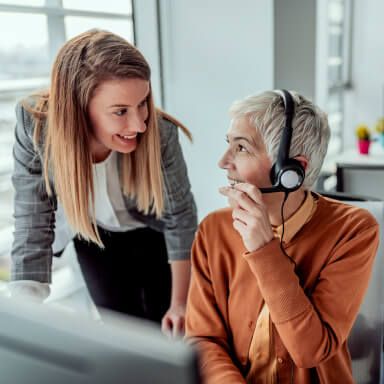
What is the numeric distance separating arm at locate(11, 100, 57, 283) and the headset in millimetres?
654

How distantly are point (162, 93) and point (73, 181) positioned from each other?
125 centimetres

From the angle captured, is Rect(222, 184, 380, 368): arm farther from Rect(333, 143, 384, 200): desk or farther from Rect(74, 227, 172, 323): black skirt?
Rect(333, 143, 384, 200): desk

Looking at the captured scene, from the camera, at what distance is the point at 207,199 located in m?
2.50

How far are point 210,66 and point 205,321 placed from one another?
1.54m

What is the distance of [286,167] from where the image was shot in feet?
3.23

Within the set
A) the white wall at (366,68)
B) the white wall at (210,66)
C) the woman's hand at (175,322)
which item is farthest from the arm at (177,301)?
the white wall at (366,68)

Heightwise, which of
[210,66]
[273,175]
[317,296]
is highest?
[210,66]

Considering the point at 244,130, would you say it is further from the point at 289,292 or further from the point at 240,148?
the point at 289,292

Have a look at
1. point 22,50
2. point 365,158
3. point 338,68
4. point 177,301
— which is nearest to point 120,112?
point 177,301

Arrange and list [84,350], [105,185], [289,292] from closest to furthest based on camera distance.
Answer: [84,350] → [289,292] → [105,185]

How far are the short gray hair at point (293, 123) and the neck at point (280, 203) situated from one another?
7cm

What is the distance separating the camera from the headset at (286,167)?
0.98 meters

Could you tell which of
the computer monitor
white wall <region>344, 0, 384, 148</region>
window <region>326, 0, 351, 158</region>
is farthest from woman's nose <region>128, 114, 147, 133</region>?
white wall <region>344, 0, 384, 148</region>

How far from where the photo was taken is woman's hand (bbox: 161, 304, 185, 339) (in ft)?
4.43
